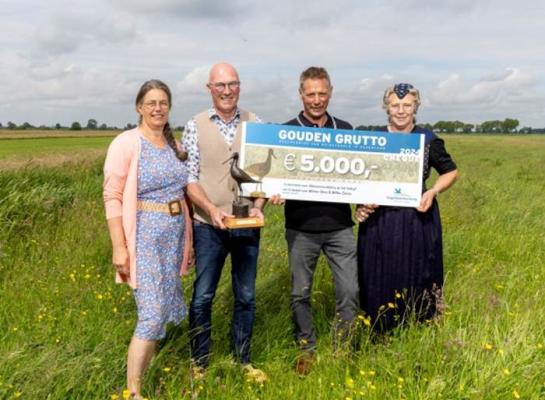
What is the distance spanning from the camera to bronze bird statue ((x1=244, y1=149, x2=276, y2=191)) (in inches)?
145

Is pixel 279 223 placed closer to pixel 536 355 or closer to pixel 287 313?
pixel 287 313

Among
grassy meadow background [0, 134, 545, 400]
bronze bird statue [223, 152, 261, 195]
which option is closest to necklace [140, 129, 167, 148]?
bronze bird statue [223, 152, 261, 195]

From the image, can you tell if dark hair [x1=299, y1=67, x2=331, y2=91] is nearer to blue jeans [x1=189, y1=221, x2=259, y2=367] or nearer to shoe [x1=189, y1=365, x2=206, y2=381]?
blue jeans [x1=189, y1=221, x2=259, y2=367]

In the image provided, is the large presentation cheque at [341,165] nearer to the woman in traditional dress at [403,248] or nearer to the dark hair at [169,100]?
the woman in traditional dress at [403,248]

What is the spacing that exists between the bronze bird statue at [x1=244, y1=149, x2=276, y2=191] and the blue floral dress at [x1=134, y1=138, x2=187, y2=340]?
0.57 meters

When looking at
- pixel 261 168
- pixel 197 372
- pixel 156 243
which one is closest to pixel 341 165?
pixel 261 168

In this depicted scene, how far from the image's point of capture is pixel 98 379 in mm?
3281

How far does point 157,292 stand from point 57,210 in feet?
16.1

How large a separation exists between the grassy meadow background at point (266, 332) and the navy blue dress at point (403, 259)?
0.19m

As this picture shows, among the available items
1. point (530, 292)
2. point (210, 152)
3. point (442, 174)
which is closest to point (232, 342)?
point (210, 152)

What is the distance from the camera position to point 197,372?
3520 mm

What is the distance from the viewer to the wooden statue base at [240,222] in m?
3.37

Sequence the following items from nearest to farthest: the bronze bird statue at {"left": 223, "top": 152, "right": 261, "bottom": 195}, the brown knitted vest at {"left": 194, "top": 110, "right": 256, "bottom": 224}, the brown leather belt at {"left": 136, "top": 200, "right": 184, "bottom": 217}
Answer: the brown leather belt at {"left": 136, "top": 200, "right": 184, "bottom": 217}
the bronze bird statue at {"left": 223, "top": 152, "right": 261, "bottom": 195}
the brown knitted vest at {"left": 194, "top": 110, "right": 256, "bottom": 224}

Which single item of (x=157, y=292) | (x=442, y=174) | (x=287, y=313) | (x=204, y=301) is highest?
(x=442, y=174)
